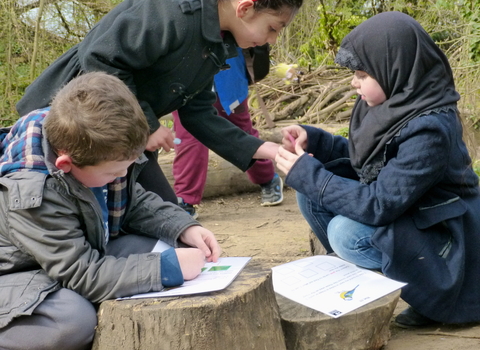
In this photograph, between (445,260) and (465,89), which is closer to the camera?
(445,260)

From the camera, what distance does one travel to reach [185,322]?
177 cm

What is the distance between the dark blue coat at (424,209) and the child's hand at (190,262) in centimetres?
63

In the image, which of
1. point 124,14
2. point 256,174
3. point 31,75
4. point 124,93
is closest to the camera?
point 124,93

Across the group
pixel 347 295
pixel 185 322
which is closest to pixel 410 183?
pixel 347 295

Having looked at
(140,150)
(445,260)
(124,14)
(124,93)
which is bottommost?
(445,260)

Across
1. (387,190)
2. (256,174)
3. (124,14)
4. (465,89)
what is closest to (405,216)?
(387,190)

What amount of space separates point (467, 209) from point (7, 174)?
1.65m

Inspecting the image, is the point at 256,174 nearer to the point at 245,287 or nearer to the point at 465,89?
the point at 465,89

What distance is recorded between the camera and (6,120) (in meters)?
6.71

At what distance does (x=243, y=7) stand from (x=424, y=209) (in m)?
1.06

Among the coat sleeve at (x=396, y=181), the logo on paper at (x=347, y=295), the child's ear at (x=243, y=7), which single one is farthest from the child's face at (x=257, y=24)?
the logo on paper at (x=347, y=295)

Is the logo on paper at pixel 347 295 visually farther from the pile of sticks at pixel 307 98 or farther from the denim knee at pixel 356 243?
the pile of sticks at pixel 307 98

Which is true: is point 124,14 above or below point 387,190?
above

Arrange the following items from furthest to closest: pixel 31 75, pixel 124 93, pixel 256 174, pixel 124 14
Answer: pixel 31 75, pixel 256 174, pixel 124 14, pixel 124 93
